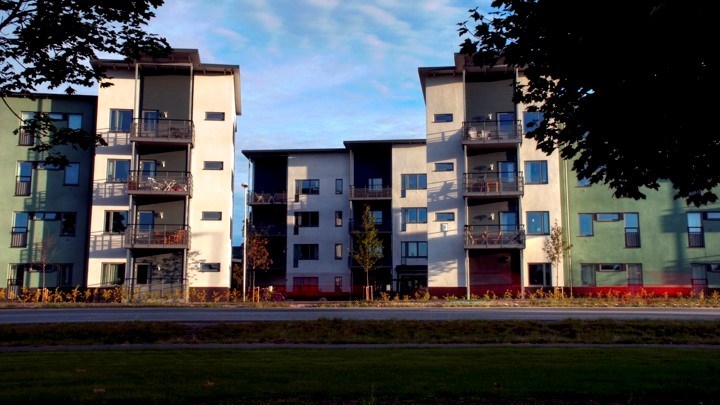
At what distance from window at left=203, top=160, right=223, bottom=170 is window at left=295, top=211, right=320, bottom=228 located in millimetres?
14200

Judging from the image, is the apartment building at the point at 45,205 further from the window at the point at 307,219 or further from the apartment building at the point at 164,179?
the window at the point at 307,219

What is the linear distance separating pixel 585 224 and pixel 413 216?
1461 centimetres

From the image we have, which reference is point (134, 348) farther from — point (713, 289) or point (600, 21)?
point (713, 289)

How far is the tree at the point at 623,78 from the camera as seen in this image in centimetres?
857

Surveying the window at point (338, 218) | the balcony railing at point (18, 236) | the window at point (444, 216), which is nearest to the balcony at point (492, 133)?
the window at point (444, 216)

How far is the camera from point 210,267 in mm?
44750

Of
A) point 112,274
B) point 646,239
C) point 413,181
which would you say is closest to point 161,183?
point 112,274

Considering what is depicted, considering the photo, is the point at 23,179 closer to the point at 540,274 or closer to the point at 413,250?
the point at 413,250

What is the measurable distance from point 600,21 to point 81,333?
49.2ft

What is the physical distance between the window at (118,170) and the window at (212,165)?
4.86 m

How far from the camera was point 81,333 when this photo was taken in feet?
59.2

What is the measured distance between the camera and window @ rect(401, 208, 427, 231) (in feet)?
186

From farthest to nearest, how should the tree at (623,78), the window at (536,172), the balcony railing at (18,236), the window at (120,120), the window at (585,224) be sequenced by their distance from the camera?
the window at (585,224), the window at (536,172), the balcony railing at (18,236), the window at (120,120), the tree at (623,78)

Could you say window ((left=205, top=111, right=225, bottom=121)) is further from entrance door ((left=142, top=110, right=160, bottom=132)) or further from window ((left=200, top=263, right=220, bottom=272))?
window ((left=200, top=263, right=220, bottom=272))
